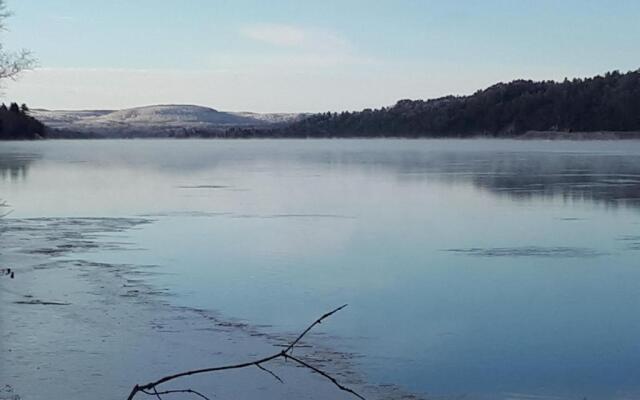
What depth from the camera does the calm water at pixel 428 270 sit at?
5328 mm

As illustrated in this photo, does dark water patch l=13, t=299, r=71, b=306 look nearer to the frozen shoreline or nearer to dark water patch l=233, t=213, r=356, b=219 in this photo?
the frozen shoreline

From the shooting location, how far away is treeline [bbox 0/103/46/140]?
78562mm

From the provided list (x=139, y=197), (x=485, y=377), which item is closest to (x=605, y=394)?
(x=485, y=377)

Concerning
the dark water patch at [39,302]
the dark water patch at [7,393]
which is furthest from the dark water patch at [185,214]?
the dark water patch at [7,393]

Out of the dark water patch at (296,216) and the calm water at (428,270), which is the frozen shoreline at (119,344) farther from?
the dark water patch at (296,216)

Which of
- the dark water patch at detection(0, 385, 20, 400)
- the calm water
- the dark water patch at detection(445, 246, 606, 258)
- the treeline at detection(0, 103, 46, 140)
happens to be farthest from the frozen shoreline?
the treeline at detection(0, 103, 46, 140)

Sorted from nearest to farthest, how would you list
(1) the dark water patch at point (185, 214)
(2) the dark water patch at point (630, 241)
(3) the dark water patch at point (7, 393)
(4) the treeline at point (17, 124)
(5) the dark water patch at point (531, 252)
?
(3) the dark water patch at point (7, 393), (5) the dark water patch at point (531, 252), (2) the dark water patch at point (630, 241), (1) the dark water patch at point (185, 214), (4) the treeline at point (17, 124)

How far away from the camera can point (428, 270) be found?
27.9 feet

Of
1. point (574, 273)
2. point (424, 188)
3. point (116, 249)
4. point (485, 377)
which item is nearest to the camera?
point (485, 377)

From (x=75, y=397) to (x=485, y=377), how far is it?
214 cm

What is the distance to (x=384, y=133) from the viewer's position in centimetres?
11412

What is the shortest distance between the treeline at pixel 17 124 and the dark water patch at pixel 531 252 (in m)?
72.1

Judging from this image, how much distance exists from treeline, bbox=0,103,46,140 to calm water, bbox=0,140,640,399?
63.8m

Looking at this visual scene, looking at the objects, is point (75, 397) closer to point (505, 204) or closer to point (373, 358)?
point (373, 358)
